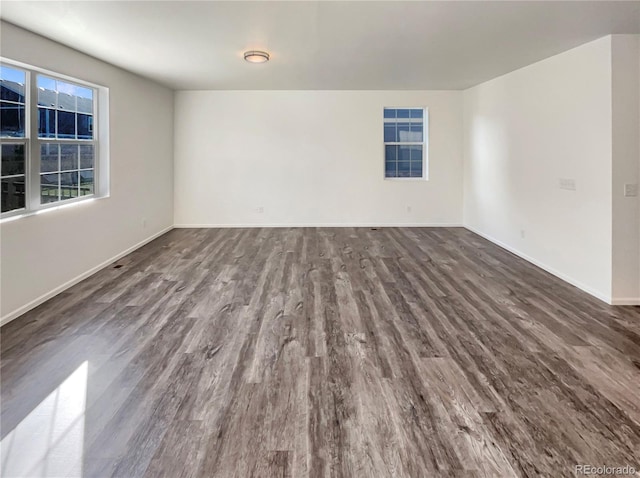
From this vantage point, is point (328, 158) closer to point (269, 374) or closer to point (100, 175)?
point (100, 175)

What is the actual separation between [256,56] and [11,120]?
250cm

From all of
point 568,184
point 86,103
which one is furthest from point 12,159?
point 568,184

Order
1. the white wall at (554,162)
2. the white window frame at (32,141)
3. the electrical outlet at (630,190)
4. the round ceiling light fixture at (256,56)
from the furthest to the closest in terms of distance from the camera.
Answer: the round ceiling light fixture at (256,56), the white wall at (554,162), the electrical outlet at (630,190), the white window frame at (32,141)

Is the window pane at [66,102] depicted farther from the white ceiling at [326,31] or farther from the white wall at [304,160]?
the white wall at [304,160]

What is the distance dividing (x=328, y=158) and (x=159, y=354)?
568cm

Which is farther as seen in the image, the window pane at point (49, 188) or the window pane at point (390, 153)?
the window pane at point (390, 153)

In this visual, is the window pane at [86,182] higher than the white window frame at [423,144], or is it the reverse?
the white window frame at [423,144]

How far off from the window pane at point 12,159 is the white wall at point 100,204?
437mm

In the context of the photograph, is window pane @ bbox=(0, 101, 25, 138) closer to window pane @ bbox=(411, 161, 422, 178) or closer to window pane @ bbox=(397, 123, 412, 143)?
window pane @ bbox=(397, 123, 412, 143)

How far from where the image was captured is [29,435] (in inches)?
78.0

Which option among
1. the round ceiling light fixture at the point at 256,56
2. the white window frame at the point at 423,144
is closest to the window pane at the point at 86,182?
the round ceiling light fixture at the point at 256,56

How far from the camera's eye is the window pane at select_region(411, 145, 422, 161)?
8.04 metres

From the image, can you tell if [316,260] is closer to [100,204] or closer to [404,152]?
[100,204]

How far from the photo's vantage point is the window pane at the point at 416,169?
319 inches
